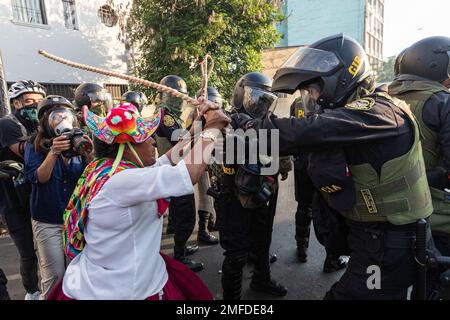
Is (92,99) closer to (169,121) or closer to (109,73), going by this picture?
(169,121)

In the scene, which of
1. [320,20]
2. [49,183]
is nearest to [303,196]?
[49,183]

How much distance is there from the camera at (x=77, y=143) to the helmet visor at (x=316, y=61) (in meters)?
1.40

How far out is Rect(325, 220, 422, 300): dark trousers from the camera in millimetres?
1674

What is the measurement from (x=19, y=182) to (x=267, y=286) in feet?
8.07

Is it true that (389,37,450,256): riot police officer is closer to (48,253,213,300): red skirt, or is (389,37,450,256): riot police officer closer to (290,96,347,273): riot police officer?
(290,96,347,273): riot police officer

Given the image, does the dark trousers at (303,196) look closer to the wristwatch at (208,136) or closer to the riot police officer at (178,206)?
the riot police officer at (178,206)

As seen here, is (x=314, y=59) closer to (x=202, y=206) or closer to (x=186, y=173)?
(x=186, y=173)

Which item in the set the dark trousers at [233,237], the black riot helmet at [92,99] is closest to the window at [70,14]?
the black riot helmet at [92,99]

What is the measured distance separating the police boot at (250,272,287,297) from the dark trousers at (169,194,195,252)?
94 centimetres

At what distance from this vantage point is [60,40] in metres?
10.8

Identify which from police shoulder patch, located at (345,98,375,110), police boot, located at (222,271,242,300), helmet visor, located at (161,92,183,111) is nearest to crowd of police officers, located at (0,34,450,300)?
police shoulder patch, located at (345,98,375,110)

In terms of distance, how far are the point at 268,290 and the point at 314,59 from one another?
2374mm

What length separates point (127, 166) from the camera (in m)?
1.61
